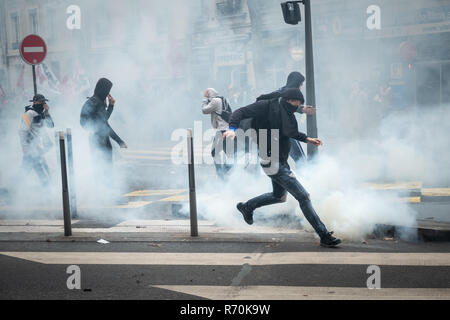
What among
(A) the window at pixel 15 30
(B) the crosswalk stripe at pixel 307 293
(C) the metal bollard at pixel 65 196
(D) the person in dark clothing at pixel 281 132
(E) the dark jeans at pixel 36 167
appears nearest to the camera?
(B) the crosswalk stripe at pixel 307 293

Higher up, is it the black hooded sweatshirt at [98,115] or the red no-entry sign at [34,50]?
the red no-entry sign at [34,50]

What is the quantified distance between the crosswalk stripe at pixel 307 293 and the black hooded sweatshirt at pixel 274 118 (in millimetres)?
1454

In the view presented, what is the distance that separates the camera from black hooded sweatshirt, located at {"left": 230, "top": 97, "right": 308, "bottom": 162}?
4664 millimetres

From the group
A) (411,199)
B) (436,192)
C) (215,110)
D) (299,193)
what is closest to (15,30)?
(215,110)

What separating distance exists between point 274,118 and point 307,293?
1.64 m

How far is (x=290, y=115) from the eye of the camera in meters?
4.72

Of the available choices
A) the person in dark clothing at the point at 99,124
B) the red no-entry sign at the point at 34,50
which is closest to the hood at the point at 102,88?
the person in dark clothing at the point at 99,124

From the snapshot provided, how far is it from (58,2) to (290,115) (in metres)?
14.1

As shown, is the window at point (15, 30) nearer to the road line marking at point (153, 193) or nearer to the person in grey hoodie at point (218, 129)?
the road line marking at point (153, 193)

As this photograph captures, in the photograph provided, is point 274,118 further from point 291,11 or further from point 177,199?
point 291,11

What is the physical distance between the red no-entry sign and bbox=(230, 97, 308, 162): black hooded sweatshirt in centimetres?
567

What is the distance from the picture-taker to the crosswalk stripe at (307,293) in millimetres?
3375

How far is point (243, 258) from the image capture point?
4.31m

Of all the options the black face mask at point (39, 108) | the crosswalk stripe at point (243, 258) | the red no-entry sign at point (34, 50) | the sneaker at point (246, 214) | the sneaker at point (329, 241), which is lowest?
the crosswalk stripe at point (243, 258)
